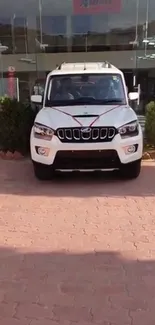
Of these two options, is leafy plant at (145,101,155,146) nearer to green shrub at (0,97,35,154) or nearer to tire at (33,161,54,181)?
green shrub at (0,97,35,154)

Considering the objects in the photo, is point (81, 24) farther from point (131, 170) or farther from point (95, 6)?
point (131, 170)

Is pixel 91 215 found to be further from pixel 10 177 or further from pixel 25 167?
pixel 25 167

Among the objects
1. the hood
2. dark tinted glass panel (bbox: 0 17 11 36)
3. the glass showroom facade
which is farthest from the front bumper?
dark tinted glass panel (bbox: 0 17 11 36)

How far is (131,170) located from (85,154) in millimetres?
940

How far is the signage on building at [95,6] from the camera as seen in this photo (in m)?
13.8

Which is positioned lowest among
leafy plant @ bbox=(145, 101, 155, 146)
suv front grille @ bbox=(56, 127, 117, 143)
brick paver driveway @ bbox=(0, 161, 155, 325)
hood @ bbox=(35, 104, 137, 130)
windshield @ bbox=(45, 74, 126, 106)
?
brick paver driveway @ bbox=(0, 161, 155, 325)

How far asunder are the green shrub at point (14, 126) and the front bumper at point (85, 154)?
218cm

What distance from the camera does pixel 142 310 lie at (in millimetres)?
3412

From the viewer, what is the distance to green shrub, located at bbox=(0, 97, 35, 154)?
30.2 feet

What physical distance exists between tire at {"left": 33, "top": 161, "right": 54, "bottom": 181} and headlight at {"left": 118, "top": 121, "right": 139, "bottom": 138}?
53.8 inches

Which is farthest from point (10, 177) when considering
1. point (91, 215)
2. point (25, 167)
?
point (91, 215)

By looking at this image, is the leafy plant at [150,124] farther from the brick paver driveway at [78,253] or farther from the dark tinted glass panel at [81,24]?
the dark tinted glass panel at [81,24]

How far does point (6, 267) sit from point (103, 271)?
0.98 m

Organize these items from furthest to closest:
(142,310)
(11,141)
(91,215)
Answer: (11,141) → (91,215) → (142,310)
